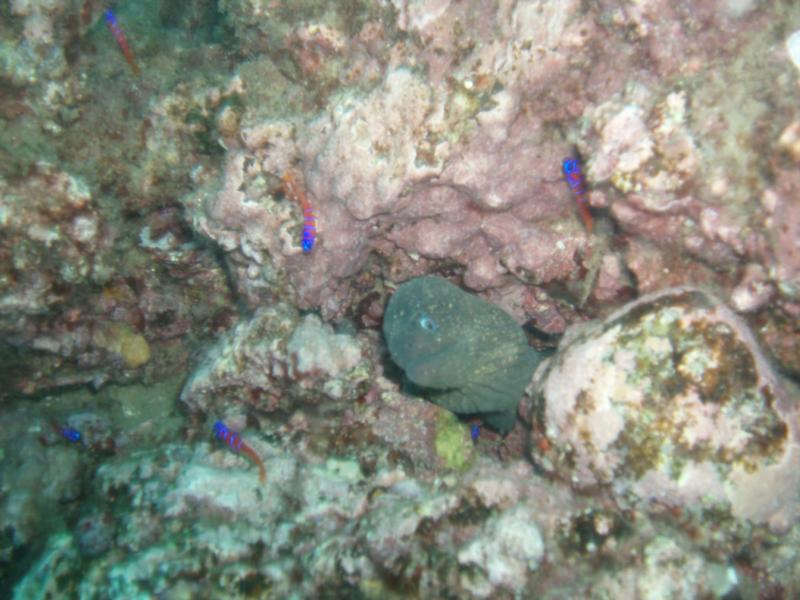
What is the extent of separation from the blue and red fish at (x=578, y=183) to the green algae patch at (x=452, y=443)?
6.88ft

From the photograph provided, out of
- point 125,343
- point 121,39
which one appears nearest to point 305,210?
point 121,39

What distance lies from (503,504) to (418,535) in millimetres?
646

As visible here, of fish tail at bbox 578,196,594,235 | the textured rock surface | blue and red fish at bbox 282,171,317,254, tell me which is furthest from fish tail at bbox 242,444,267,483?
fish tail at bbox 578,196,594,235

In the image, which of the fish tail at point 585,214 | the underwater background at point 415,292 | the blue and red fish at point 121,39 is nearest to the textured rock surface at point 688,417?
the underwater background at point 415,292

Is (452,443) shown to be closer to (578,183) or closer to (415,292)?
(415,292)

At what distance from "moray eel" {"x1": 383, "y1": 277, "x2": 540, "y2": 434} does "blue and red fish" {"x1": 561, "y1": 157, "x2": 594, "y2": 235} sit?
1045mm

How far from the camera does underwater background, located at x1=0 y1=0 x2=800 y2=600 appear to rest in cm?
323

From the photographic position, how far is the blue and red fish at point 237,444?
4.19m

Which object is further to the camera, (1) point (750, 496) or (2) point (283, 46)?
(2) point (283, 46)

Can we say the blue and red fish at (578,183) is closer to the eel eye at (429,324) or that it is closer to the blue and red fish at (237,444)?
the eel eye at (429,324)

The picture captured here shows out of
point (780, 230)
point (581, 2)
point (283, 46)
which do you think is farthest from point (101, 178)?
point (780, 230)

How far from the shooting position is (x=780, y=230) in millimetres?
3145

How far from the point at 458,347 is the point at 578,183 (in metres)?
1.58

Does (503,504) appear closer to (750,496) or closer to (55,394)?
(750,496)
